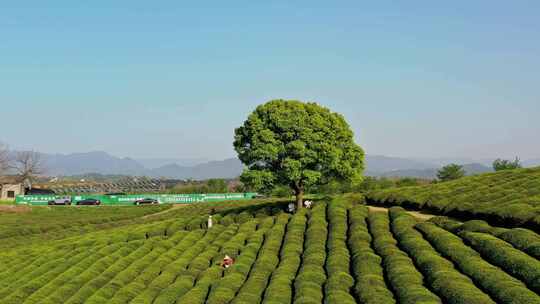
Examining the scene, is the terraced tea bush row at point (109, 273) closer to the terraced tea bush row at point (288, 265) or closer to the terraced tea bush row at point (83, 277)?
the terraced tea bush row at point (83, 277)

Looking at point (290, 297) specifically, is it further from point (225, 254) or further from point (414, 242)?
point (225, 254)

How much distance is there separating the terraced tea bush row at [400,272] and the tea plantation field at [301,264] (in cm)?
8

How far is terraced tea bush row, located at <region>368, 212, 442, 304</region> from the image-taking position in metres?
21.9

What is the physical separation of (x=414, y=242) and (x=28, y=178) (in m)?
114

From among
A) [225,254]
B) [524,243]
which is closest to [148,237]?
[225,254]

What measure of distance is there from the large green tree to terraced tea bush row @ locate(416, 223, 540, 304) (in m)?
21.7

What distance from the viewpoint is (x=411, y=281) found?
2428 centimetres

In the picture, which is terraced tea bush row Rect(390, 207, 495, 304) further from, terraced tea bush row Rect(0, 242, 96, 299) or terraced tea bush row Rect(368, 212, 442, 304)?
terraced tea bush row Rect(0, 242, 96, 299)

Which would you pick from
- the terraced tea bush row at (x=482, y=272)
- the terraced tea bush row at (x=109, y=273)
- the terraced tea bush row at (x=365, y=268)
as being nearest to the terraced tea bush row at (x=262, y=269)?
the terraced tea bush row at (x=365, y=268)

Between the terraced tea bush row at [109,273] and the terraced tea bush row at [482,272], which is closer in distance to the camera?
the terraced tea bush row at [482,272]

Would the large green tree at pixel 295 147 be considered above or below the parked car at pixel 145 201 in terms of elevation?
above

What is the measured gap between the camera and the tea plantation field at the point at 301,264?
2358 cm

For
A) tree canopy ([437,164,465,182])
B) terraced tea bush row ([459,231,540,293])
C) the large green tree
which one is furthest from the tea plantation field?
tree canopy ([437,164,465,182])

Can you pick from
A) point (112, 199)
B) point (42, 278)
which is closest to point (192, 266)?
point (42, 278)
